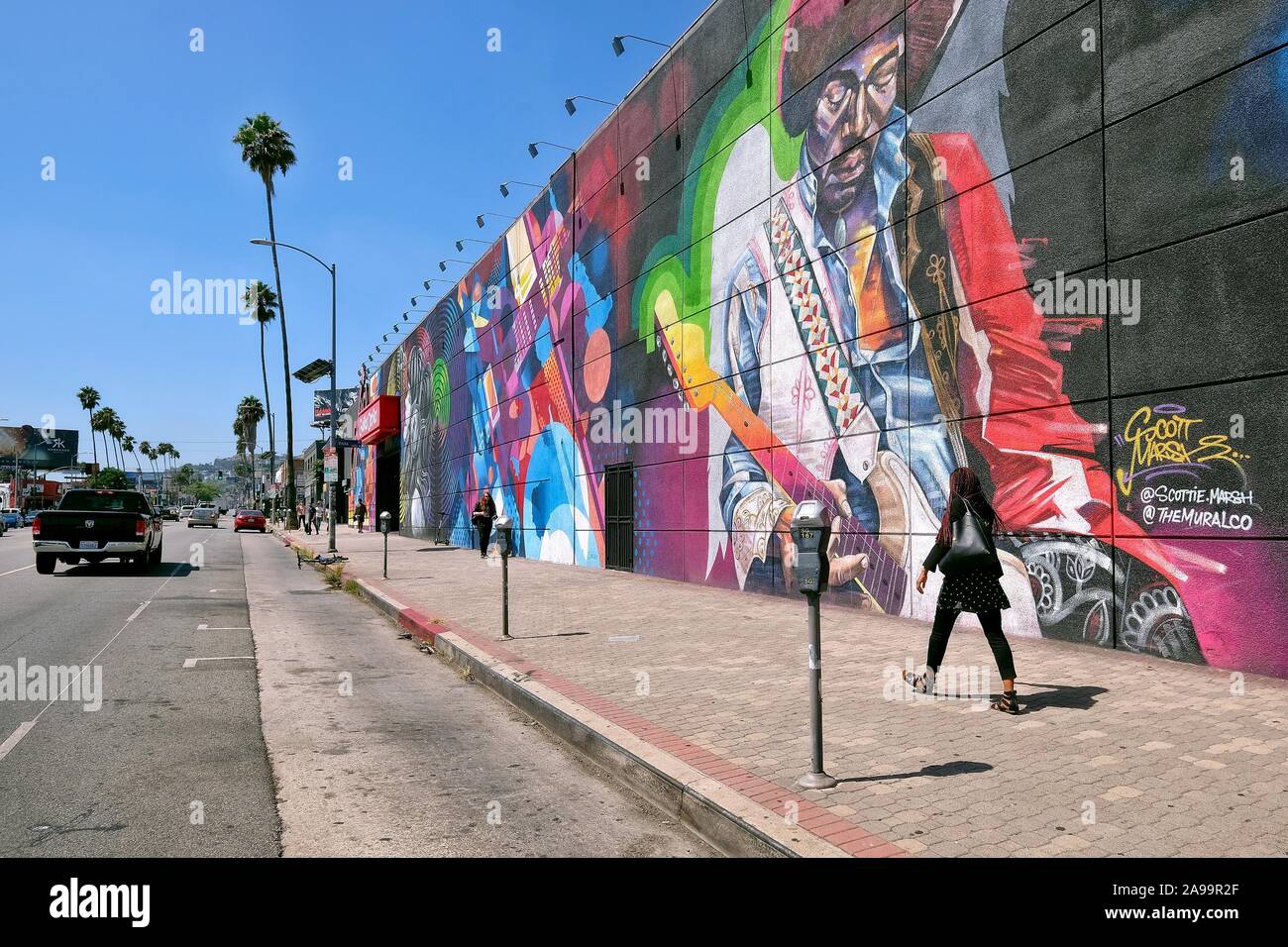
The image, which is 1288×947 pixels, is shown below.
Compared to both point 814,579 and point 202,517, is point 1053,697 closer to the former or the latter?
point 814,579

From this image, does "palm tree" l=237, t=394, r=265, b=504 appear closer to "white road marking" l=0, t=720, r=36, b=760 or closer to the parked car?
the parked car

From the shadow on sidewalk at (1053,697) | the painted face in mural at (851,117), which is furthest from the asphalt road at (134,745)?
the painted face in mural at (851,117)

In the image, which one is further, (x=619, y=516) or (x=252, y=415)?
(x=252, y=415)

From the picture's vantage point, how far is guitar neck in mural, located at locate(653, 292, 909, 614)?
10578 millimetres

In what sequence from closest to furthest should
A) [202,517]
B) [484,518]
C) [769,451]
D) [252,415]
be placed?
[769,451]
[484,518]
[202,517]
[252,415]

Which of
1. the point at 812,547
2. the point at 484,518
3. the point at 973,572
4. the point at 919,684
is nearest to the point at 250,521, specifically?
the point at 484,518

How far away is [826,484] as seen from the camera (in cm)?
1155

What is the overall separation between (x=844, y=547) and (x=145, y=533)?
15010mm

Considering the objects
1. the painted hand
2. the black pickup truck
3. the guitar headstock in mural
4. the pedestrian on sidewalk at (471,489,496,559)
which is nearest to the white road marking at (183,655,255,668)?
the painted hand

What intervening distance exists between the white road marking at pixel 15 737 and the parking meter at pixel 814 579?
15.9ft

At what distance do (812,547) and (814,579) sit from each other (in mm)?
164

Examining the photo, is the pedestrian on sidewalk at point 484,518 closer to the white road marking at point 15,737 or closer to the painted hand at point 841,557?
the painted hand at point 841,557
